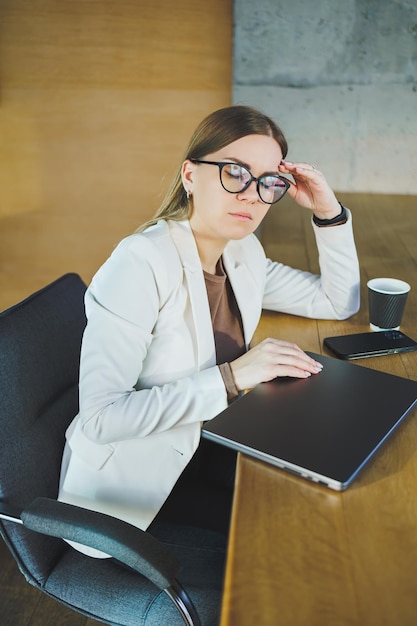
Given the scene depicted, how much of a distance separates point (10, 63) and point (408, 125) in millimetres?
1859

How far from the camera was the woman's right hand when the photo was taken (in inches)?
41.5

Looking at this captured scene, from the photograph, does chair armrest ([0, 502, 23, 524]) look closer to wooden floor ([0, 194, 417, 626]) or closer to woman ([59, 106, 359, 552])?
woman ([59, 106, 359, 552])

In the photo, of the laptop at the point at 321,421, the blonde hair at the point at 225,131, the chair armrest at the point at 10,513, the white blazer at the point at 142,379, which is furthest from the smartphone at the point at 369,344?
the chair armrest at the point at 10,513

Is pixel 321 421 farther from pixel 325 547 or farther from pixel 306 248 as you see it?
pixel 306 248

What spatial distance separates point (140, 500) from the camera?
113 cm

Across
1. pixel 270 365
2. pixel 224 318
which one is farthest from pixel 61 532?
pixel 224 318

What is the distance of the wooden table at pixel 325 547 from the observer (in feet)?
2.02

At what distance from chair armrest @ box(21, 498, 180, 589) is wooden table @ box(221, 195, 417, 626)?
0.20m

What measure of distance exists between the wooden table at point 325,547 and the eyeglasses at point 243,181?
525 mm

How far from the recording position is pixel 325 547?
0.71m

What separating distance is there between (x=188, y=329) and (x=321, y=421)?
378 mm

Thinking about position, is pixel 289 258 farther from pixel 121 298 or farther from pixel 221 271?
pixel 121 298

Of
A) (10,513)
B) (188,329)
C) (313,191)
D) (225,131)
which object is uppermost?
(225,131)

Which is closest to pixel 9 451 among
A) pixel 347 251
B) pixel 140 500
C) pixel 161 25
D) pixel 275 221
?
pixel 140 500
